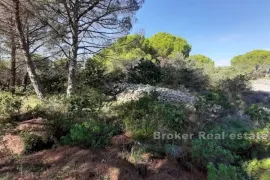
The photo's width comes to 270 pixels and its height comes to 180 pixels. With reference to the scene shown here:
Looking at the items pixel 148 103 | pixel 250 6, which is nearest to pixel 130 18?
pixel 148 103

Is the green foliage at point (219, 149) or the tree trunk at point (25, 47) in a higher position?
the tree trunk at point (25, 47)

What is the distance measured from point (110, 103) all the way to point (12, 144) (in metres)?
3.10

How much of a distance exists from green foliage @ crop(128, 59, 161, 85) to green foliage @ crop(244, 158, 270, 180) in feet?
27.5

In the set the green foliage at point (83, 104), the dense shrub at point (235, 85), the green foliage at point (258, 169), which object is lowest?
the green foliage at point (258, 169)

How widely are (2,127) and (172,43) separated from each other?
58.9 ft

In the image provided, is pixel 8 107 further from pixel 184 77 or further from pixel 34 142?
pixel 184 77

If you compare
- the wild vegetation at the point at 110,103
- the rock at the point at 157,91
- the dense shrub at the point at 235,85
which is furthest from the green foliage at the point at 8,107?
the dense shrub at the point at 235,85

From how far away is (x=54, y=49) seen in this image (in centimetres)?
893

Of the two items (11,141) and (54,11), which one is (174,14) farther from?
→ (11,141)

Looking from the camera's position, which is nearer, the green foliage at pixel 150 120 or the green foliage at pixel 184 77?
the green foliage at pixel 150 120

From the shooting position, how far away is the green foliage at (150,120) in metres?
4.82

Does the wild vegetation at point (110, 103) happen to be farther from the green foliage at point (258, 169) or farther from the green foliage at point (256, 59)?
the green foliage at point (256, 59)

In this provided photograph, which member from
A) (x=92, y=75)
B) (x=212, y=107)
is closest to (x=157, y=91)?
(x=212, y=107)

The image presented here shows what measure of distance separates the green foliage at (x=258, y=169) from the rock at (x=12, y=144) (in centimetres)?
370
